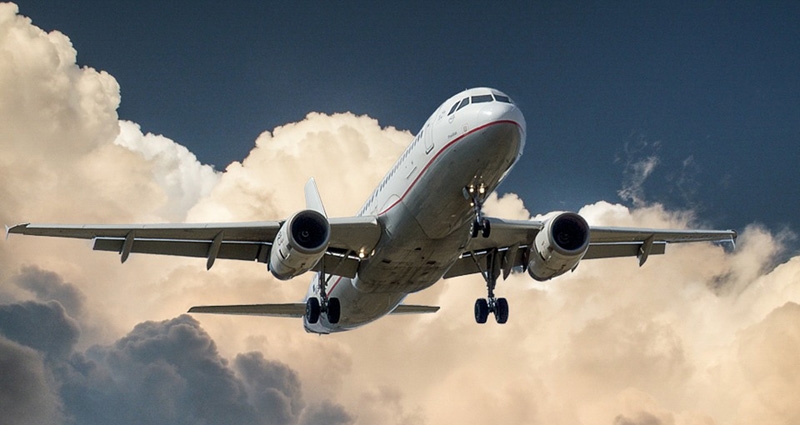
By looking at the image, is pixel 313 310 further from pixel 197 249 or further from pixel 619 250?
pixel 619 250

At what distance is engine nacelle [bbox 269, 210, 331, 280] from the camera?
81.7 ft

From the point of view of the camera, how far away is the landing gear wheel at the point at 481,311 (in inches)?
1209

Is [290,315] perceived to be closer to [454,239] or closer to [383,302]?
[383,302]

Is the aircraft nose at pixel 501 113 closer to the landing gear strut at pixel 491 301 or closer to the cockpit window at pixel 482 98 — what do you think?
the cockpit window at pixel 482 98

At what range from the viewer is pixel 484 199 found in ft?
77.0

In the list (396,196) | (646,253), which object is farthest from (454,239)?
(646,253)

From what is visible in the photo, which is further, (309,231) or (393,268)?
(393,268)

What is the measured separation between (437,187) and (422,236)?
2196 mm

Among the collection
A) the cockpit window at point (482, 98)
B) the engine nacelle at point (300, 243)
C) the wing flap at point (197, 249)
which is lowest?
the engine nacelle at point (300, 243)

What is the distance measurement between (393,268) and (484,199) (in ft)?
16.3

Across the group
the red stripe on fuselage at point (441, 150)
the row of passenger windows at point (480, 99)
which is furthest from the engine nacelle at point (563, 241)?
the row of passenger windows at point (480, 99)

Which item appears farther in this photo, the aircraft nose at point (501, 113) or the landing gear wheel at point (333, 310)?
the landing gear wheel at point (333, 310)

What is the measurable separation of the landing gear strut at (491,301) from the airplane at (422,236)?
4cm

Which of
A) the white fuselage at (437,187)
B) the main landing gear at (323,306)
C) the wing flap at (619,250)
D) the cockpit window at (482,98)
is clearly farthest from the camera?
the wing flap at (619,250)
